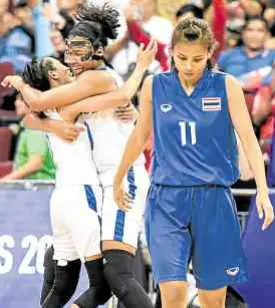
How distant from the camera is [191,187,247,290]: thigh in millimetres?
5859

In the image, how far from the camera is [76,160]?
6.63 meters

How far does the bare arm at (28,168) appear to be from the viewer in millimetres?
8742

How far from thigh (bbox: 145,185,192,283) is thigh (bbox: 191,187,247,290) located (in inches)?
2.0

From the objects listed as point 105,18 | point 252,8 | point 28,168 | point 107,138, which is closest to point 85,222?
point 107,138

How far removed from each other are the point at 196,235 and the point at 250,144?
0.53 metres

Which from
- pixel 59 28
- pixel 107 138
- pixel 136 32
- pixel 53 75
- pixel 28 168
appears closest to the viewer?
pixel 107 138

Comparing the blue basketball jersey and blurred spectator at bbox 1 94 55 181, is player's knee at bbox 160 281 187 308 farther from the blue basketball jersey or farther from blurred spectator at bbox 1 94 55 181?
blurred spectator at bbox 1 94 55 181

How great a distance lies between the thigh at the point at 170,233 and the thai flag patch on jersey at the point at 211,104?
420 mm

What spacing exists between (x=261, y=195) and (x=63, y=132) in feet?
4.51

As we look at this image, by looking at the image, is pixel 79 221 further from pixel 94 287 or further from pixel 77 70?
pixel 77 70

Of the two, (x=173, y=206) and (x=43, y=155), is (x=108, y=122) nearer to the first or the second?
(x=173, y=206)

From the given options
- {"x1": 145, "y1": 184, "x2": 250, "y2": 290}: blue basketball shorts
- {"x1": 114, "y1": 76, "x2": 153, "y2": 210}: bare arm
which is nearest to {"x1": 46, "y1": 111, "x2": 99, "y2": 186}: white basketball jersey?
{"x1": 114, "y1": 76, "x2": 153, "y2": 210}: bare arm

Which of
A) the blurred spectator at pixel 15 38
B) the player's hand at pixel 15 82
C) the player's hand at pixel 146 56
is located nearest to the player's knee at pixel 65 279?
the player's hand at pixel 15 82

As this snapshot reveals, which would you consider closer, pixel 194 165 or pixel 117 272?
pixel 194 165
